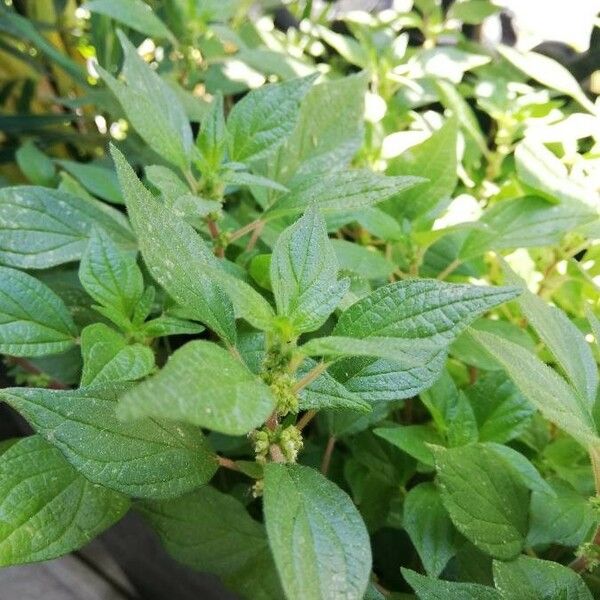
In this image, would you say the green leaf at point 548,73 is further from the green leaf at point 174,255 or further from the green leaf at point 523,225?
the green leaf at point 174,255

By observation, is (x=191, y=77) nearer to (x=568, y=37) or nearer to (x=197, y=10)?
(x=197, y=10)

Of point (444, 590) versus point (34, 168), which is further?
point (34, 168)

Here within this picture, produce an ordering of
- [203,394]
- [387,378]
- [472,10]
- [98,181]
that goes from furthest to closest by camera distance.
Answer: [472,10] < [98,181] < [387,378] < [203,394]

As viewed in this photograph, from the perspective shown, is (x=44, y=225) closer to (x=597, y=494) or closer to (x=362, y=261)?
(x=362, y=261)

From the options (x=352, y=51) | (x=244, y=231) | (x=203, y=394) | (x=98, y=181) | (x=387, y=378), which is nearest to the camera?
(x=203, y=394)

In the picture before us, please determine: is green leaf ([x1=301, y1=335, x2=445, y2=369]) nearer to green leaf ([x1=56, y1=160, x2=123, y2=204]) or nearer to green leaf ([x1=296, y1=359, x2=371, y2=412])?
green leaf ([x1=296, y1=359, x2=371, y2=412])

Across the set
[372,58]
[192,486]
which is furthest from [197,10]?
[192,486]

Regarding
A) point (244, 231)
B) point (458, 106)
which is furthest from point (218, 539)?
point (458, 106)
